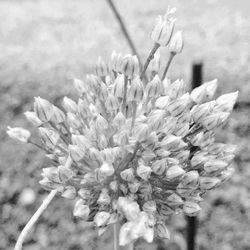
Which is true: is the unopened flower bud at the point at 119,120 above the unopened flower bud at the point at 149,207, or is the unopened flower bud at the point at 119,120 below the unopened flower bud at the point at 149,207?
above

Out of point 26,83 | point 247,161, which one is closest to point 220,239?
point 247,161

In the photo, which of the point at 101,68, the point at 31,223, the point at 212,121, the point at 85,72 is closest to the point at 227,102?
the point at 212,121

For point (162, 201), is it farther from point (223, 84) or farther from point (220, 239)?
point (223, 84)

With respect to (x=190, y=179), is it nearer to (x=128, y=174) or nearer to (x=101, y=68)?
(x=128, y=174)

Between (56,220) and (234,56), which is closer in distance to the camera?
(56,220)

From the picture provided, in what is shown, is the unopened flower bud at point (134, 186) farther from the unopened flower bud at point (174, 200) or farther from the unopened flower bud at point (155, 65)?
the unopened flower bud at point (155, 65)

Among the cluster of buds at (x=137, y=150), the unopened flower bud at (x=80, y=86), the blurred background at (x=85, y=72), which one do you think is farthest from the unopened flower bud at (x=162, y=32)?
the blurred background at (x=85, y=72)

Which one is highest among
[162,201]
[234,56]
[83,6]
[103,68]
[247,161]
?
[103,68]

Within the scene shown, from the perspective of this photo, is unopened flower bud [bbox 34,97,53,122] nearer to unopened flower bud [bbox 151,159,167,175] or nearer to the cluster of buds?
the cluster of buds
